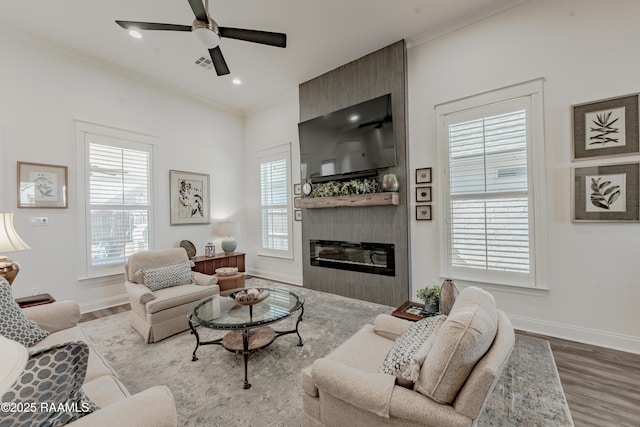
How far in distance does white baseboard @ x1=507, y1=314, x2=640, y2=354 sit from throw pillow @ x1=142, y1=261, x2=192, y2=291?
3909 mm

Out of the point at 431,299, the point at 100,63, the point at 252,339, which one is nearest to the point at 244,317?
the point at 252,339

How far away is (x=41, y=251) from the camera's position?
3.49 meters

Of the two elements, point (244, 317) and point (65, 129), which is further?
point (65, 129)

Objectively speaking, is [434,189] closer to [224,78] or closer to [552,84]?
[552,84]

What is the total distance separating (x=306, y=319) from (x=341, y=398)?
85.2 inches

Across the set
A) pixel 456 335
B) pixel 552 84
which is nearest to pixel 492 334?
pixel 456 335

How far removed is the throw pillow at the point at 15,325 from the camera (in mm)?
1675

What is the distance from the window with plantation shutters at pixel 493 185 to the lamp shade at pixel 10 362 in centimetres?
371

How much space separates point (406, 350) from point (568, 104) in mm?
3112

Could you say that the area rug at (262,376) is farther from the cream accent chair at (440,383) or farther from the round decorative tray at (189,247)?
the round decorative tray at (189,247)

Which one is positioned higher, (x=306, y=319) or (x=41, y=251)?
(x=41, y=251)

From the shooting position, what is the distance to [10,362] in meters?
0.51

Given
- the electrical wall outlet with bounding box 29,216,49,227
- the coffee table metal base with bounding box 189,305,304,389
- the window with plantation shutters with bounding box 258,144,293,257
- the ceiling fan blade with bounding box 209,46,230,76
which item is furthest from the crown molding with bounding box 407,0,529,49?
the electrical wall outlet with bounding box 29,216,49,227

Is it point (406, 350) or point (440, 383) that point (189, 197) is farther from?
point (440, 383)
